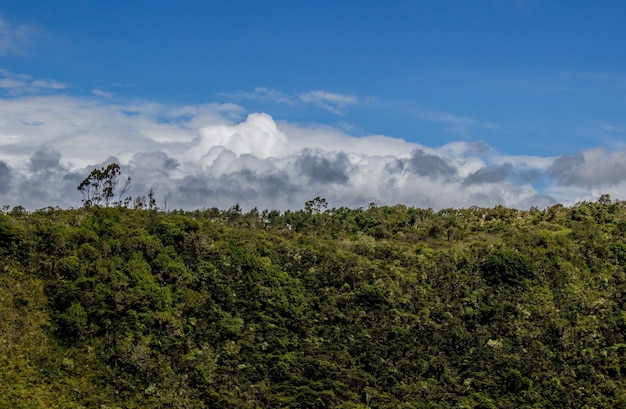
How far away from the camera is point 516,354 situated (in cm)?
5200

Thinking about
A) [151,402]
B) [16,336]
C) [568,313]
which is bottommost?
[151,402]

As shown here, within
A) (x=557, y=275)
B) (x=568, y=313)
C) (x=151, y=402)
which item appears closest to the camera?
(x=151, y=402)

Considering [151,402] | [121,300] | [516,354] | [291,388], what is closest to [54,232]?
[121,300]

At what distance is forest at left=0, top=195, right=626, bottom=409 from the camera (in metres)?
47.1

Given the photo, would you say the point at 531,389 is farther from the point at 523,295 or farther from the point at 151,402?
the point at 151,402

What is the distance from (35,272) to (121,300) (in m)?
6.78

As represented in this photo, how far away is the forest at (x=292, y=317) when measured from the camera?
47094 mm

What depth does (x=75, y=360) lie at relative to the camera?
46688mm

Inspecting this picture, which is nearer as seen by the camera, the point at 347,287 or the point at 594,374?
the point at 594,374

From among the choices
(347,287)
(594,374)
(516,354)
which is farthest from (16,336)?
(594,374)

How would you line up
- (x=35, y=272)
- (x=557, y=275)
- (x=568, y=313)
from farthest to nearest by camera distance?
1. (x=557, y=275)
2. (x=568, y=313)
3. (x=35, y=272)

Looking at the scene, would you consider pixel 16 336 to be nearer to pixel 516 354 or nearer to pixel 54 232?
pixel 54 232

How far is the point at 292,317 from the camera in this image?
53.5 m

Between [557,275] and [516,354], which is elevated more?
[557,275]
